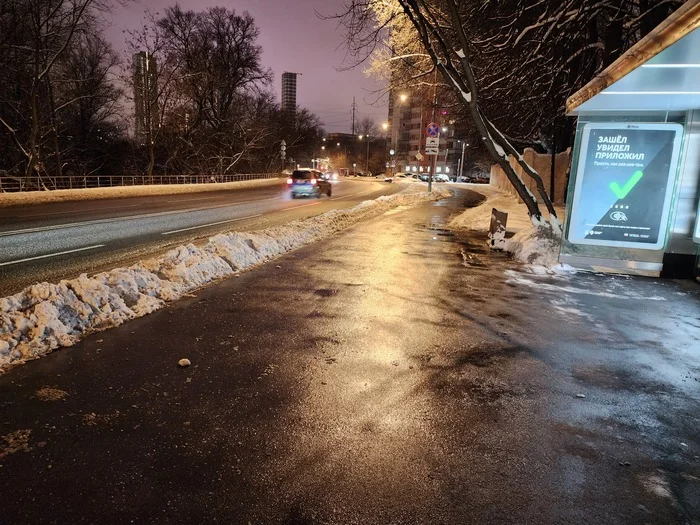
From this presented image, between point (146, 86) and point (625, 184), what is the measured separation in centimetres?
3506

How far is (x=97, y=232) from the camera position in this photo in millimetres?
12836

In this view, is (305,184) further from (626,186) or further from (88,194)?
(626,186)

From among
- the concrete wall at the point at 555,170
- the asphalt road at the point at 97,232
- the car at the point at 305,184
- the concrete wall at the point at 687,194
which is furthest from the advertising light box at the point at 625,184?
the car at the point at 305,184

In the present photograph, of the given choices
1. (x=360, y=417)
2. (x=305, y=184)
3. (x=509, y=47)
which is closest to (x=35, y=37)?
(x=305, y=184)

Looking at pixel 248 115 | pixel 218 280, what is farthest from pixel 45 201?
pixel 248 115

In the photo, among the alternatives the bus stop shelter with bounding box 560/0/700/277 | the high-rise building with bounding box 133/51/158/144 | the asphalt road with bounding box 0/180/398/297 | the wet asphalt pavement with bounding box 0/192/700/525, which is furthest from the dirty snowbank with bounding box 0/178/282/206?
the bus stop shelter with bounding box 560/0/700/277

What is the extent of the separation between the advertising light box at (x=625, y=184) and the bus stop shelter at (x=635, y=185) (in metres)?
0.02

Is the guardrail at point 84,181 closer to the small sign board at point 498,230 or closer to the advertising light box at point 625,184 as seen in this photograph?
the small sign board at point 498,230

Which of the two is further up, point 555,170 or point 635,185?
point 555,170

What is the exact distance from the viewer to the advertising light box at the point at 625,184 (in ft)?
28.0

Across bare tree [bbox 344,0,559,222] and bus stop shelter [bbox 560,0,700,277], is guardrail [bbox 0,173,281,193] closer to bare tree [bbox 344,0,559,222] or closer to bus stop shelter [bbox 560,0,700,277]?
bare tree [bbox 344,0,559,222]

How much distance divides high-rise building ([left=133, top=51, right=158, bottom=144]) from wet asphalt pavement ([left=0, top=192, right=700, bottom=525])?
34079 millimetres

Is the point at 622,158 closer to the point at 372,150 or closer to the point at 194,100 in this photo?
the point at 194,100

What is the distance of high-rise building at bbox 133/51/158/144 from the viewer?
3478 centimetres
